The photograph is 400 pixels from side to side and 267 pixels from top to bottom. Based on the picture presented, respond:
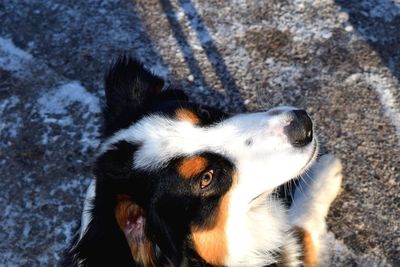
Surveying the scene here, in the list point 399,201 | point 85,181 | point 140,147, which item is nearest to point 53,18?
point 85,181

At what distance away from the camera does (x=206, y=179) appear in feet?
8.24

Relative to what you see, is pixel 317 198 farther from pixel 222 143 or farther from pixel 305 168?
pixel 222 143

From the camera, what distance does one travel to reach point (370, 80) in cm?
375

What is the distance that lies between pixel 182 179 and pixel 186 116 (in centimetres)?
34

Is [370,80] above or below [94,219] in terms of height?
below

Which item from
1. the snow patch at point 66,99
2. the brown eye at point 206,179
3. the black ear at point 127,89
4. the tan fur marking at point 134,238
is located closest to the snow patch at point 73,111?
the snow patch at point 66,99

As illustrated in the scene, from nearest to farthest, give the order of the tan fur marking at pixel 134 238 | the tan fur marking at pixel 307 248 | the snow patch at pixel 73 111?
the tan fur marking at pixel 134 238 < the tan fur marking at pixel 307 248 < the snow patch at pixel 73 111

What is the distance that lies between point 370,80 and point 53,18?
2735 millimetres

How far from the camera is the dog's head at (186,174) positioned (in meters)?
2.48

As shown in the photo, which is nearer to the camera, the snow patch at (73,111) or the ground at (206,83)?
the ground at (206,83)

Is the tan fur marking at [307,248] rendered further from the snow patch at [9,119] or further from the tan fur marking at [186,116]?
the snow patch at [9,119]

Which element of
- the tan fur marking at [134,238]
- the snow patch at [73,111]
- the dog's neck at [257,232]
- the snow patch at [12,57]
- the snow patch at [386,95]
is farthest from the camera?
the snow patch at [12,57]

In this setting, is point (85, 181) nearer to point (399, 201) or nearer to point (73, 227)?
point (73, 227)

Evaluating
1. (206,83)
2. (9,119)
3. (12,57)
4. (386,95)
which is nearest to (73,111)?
(9,119)
